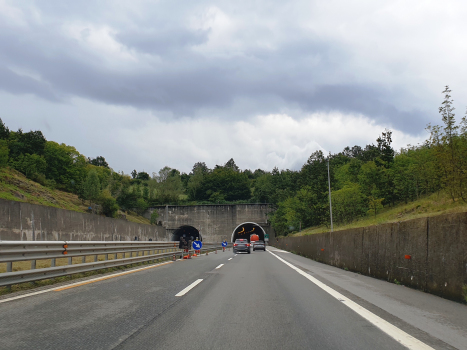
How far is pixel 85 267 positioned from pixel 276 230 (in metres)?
70.2

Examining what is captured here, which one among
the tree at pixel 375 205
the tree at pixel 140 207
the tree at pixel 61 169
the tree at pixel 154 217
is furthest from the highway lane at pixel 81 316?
the tree at pixel 61 169

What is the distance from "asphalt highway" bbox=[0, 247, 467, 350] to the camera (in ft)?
13.6

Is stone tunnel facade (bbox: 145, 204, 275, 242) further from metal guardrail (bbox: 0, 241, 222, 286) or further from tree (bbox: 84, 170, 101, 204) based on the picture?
metal guardrail (bbox: 0, 241, 222, 286)

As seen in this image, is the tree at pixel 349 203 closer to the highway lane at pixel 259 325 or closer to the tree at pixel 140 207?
the tree at pixel 140 207

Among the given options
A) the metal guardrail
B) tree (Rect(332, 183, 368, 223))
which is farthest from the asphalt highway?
tree (Rect(332, 183, 368, 223))

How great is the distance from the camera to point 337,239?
1714cm

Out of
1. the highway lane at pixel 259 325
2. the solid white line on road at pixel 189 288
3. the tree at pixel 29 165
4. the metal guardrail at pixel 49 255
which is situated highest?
the tree at pixel 29 165

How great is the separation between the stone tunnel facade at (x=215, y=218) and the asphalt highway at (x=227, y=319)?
231 feet

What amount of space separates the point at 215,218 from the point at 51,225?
5224 cm

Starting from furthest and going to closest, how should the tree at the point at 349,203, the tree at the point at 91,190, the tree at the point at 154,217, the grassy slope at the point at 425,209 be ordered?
the tree at the point at 154,217 → the tree at the point at 91,190 → the tree at the point at 349,203 → the grassy slope at the point at 425,209

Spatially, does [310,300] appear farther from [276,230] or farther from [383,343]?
[276,230]

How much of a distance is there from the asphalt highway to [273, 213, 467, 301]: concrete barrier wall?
18.3 inches

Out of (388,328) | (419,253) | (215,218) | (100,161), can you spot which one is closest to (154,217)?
(215,218)

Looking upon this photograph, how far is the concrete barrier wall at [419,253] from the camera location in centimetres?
719
